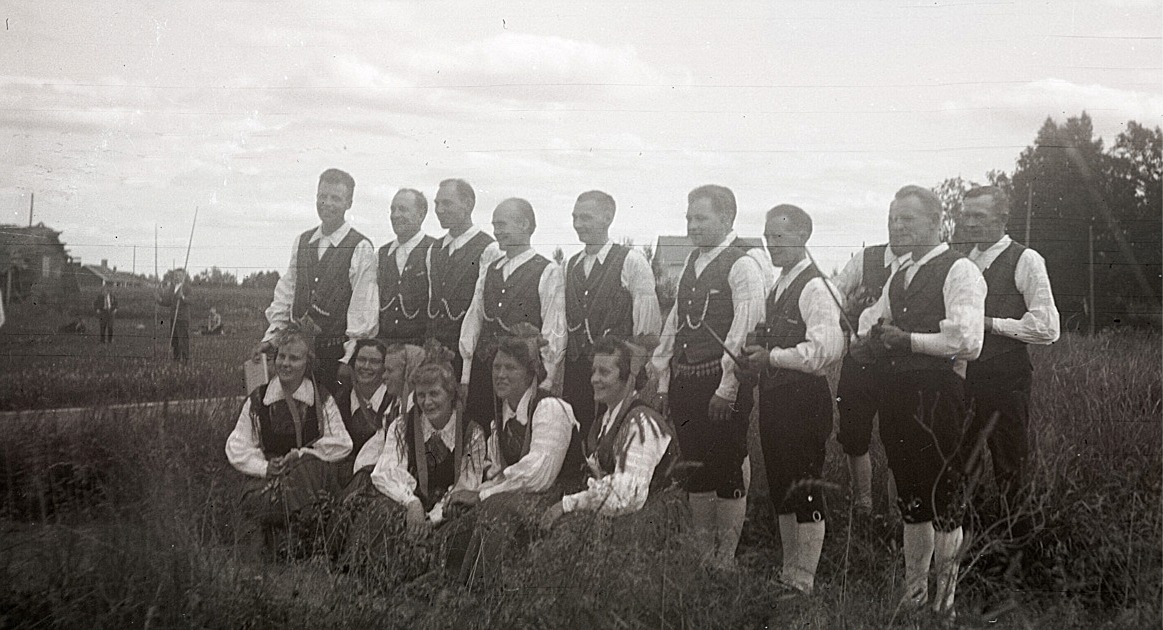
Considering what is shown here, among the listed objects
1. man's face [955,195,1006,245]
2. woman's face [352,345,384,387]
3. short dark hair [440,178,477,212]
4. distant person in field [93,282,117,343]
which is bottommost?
woman's face [352,345,384,387]

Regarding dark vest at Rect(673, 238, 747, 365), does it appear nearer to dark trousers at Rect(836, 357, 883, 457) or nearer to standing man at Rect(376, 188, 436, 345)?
dark trousers at Rect(836, 357, 883, 457)

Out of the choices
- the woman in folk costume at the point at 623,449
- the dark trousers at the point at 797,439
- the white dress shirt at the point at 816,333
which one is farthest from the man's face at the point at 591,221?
the dark trousers at the point at 797,439

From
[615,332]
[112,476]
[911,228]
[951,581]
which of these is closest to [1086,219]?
[911,228]

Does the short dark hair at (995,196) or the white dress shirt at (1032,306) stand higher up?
the short dark hair at (995,196)

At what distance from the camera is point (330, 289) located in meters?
4.88

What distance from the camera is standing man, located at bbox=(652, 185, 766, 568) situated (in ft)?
14.2

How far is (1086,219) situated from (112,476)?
174 inches

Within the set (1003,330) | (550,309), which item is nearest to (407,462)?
(550,309)

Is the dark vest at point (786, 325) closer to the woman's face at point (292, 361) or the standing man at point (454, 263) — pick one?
the standing man at point (454, 263)

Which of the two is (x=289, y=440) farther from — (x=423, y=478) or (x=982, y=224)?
(x=982, y=224)

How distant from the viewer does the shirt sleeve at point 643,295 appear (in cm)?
445

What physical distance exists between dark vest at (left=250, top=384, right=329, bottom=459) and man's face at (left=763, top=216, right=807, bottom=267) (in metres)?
2.16

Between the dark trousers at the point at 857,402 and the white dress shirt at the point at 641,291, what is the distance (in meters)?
0.79

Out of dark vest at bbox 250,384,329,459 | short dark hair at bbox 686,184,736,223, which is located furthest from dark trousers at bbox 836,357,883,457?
dark vest at bbox 250,384,329,459
